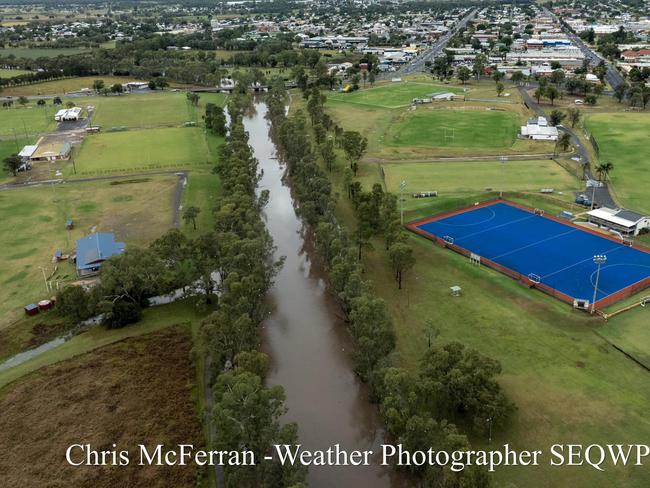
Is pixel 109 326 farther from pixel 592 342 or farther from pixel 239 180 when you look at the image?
pixel 592 342

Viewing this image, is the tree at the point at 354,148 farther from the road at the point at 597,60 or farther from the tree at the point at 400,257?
the road at the point at 597,60

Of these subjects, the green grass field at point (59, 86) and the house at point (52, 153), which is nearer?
the house at point (52, 153)

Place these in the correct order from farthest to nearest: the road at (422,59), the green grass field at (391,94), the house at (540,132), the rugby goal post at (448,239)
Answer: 1. the road at (422,59)
2. the green grass field at (391,94)
3. the house at (540,132)
4. the rugby goal post at (448,239)

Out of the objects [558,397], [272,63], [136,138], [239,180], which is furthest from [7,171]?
[272,63]

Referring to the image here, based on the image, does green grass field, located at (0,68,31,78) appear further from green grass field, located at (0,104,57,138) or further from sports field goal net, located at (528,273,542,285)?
sports field goal net, located at (528,273,542,285)

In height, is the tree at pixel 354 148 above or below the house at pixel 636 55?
below

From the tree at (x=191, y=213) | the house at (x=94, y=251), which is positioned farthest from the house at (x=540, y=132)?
the house at (x=94, y=251)

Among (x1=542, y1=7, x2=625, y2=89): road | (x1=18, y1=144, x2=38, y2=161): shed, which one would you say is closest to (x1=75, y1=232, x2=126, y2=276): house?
(x1=18, y1=144, x2=38, y2=161): shed
